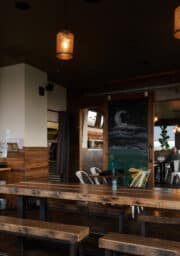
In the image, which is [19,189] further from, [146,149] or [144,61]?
[146,149]

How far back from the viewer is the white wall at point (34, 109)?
16.8 feet

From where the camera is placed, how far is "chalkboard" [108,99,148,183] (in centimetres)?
603

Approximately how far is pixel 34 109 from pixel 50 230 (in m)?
3.40

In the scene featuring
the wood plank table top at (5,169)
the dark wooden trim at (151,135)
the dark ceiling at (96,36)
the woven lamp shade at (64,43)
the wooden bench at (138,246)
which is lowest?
the wooden bench at (138,246)

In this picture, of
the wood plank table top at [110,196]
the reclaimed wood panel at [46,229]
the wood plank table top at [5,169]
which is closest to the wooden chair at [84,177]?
the wood plank table top at [5,169]

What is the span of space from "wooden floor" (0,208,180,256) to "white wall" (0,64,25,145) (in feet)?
5.42

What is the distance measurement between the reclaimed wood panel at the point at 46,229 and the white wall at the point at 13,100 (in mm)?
2718

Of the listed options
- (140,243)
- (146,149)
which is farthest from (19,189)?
(146,149)

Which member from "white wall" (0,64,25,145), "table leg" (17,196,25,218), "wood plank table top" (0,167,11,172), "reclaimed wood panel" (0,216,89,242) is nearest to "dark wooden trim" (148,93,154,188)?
"white wall" (0,64,25,145)

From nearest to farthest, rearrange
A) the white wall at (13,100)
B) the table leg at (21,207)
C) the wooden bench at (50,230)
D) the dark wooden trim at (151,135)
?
the wooden bench at (50,230) < the table leg at (21,207) < the white wall at (13,100) < the dark wooden trim at (151,135)

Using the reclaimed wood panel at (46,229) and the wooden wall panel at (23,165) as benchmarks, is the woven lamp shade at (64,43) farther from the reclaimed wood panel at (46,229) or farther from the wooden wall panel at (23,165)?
the wooden wall panel at (23,165)

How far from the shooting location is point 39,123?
17.9 ft

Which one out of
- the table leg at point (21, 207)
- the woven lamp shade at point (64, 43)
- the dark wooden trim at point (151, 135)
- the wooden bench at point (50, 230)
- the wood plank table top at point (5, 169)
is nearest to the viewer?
the wooden bench at point (50, 230)

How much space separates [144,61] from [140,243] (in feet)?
12.1
